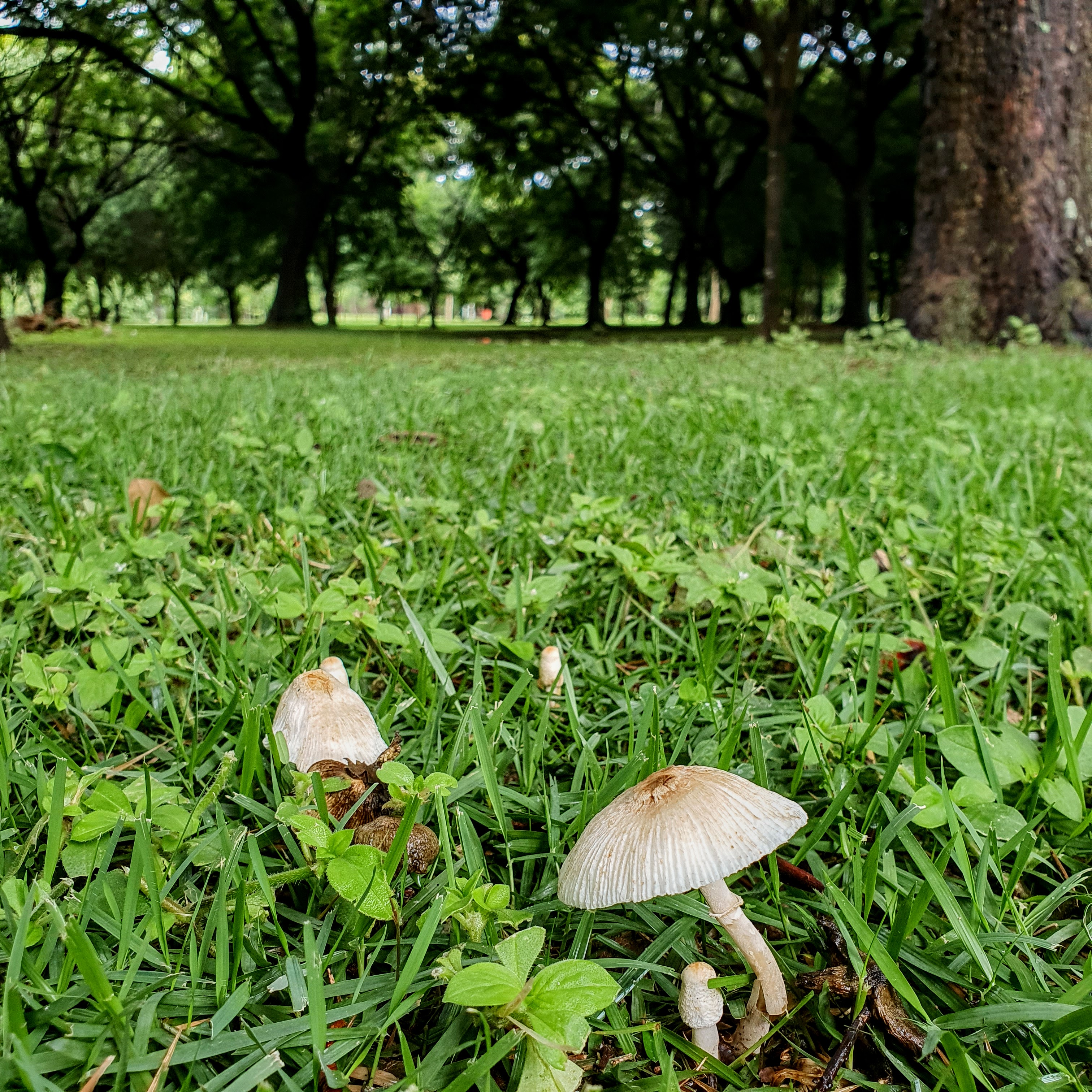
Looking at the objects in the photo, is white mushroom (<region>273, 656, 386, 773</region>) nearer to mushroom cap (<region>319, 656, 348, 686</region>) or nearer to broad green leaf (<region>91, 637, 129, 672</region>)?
mushroom cap (<region>319, 656, 348, 686</region>)

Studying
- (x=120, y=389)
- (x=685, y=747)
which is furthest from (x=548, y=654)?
(x=120, y=389)

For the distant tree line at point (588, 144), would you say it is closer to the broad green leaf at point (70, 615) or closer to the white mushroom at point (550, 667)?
the white mushroom at point (550, 667)

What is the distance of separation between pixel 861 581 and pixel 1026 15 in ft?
26.2

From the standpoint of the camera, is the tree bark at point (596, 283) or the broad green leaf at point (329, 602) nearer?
the broad green leaf at point (329, 602)

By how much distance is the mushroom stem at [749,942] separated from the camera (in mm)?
878

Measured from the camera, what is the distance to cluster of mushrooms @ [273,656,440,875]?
1.15 metres

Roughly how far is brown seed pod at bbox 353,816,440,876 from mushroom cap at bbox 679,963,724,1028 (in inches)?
14.9

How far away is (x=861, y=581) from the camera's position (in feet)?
6.32

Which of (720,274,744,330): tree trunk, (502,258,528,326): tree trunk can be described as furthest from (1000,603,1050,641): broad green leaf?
(502,258,528,326): tree trunk

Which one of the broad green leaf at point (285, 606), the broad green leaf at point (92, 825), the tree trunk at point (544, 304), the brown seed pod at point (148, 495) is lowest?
the broad green leaf at point (92, 825)

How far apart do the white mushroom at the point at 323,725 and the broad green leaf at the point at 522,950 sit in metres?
0.45

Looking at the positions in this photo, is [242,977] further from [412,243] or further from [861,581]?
[412,243]

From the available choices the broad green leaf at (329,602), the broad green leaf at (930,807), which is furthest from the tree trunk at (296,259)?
the broad green leaf at (930,807)

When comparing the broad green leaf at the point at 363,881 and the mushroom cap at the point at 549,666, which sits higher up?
the mushroom cap at the point at 549,666
